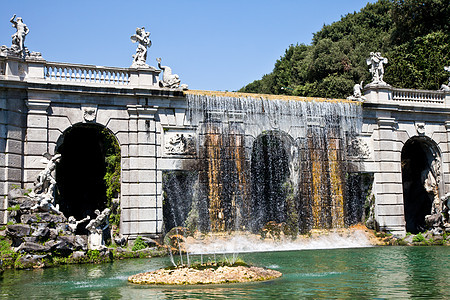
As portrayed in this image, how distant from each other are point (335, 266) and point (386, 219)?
43.8 ft

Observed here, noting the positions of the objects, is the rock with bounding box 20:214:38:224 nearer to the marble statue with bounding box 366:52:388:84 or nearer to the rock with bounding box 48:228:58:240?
the rock with bounding box 48:228:58:240

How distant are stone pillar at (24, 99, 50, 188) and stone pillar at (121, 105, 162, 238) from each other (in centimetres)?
382

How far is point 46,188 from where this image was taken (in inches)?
890

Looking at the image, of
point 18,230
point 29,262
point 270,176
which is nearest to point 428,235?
point 270,176

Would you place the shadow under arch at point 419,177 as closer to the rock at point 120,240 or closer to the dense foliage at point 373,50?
the dense foliage at point 373,50

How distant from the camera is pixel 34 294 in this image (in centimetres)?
1272

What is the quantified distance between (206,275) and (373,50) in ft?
132

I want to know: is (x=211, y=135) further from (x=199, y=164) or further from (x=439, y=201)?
(x=439, y=201)

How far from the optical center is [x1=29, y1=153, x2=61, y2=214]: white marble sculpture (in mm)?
21406

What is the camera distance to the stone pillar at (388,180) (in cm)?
2969

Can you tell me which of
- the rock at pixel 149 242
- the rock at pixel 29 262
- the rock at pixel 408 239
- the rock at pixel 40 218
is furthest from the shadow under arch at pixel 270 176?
the rock at pixel 29 262

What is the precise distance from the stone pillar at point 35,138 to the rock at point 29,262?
4880mm

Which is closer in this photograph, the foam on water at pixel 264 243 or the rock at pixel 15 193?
the rock at pixel 15 193

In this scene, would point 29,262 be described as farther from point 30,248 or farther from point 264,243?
point 264,243
